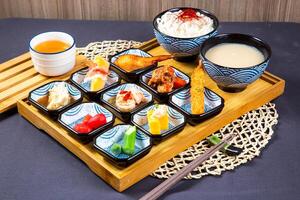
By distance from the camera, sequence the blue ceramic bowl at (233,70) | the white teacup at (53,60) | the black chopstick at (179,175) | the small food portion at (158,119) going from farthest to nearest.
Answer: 1. the white teacup at (53,60)
2. the blue ceramic bowl at (233,70)
3. the small food portion at (158,119)
4. the black chopstick at (179,175)

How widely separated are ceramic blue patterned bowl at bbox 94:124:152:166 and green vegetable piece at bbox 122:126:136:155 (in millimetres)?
10

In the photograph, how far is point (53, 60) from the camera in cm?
148

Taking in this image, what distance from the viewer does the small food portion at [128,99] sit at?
135cm

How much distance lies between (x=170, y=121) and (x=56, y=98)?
0.85ft

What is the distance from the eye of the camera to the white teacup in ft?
4.86

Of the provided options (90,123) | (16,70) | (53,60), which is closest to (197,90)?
(90,123)

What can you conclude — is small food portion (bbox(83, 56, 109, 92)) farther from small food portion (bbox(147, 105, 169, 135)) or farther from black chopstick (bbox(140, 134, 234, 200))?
black chopstick (bbox(140, 134, 234, 200))

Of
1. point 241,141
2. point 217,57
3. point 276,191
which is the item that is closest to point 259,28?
point 217,57

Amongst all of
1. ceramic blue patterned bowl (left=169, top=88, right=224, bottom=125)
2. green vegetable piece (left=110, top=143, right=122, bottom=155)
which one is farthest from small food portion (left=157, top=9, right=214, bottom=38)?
green vegetable piece (left=110, top=143, right=122, bottom=155)

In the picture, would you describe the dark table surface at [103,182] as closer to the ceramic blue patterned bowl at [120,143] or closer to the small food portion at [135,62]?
the ceramic blue patterned bowl at [120,143]

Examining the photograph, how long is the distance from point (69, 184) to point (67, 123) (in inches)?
6.2

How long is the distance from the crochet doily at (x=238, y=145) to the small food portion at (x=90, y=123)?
0.16 meters

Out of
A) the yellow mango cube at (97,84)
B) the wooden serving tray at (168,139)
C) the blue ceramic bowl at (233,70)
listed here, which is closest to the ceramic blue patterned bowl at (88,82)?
the yellow mango cube at (97,84)

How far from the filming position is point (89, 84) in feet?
4.77
